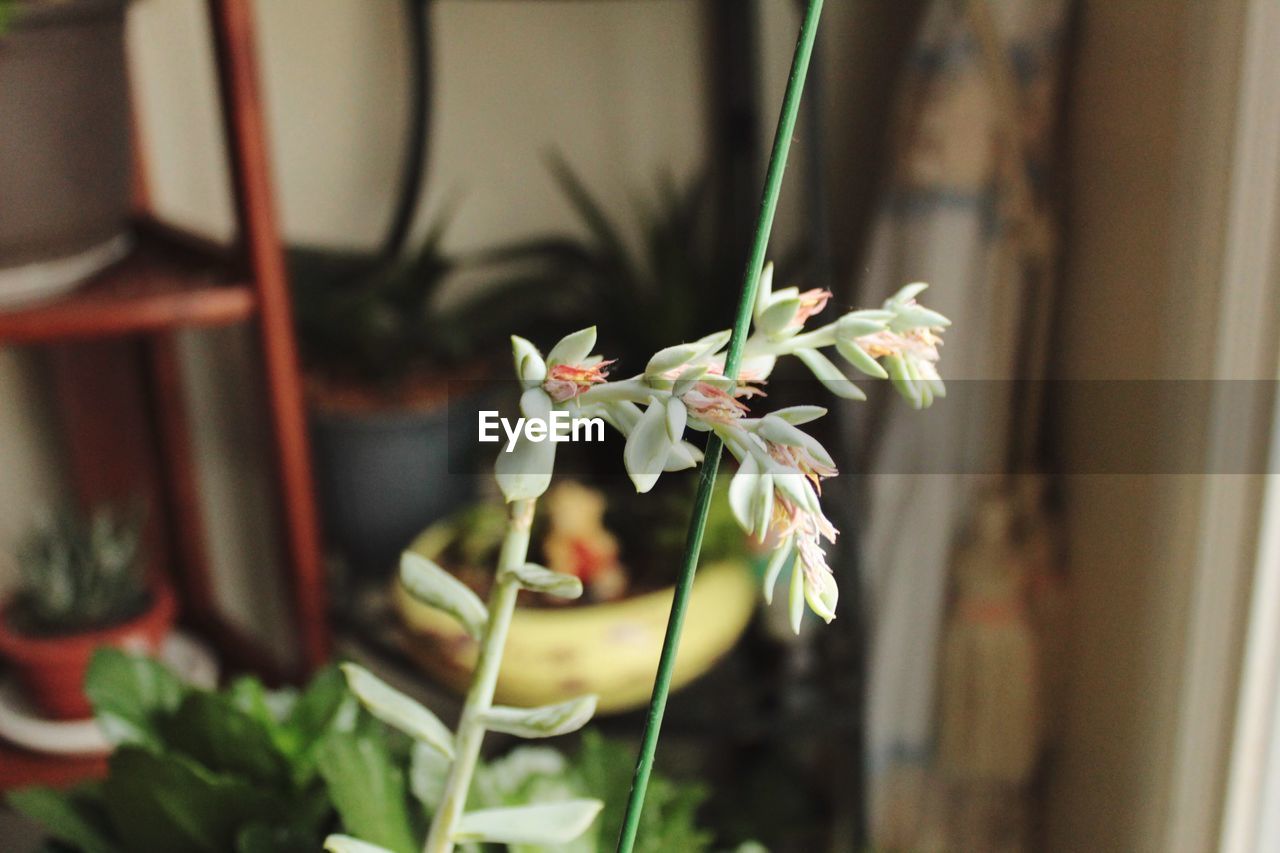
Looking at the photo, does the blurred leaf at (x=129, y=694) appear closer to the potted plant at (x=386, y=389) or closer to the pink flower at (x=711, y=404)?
the pink flower at (x=711, y=404)

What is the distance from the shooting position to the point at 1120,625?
29.2 inches

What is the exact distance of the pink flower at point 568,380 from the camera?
0.82 feet

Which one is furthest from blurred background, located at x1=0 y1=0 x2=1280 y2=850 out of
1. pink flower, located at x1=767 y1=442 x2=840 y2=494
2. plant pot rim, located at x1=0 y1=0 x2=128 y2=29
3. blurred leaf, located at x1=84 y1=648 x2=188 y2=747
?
pink flower, located at x1=767 y1=442 x2=840 y2=494

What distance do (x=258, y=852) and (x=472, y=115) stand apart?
75 cm

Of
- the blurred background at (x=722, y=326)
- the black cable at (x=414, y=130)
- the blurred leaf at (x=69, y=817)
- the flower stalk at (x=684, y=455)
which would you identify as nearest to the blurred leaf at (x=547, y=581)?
the flower stalk at (x=684, y=455)

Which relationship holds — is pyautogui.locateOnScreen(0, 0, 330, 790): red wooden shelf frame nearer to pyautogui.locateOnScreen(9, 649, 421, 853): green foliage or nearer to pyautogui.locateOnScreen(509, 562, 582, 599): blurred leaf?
pyautogui.locateOnScreen(9, 649, 421, 853): green foliage

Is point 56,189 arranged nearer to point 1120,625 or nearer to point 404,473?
point 404,473

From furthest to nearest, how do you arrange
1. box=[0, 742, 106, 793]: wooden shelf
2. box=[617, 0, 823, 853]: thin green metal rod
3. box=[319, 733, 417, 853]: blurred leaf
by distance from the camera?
box=[0, 742, 106, 793]: wooden shelf
box=[319, 733, 417, 853]: blurred leaf
box=[617, 0, 823, 853]: thin green metal rod

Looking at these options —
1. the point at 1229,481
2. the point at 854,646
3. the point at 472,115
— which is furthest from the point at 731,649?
the point at 472,115

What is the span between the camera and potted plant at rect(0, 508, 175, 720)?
75cm

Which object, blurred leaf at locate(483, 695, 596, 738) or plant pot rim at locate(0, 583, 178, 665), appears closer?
blurred leaf at locate(483, 695, 596, 738)

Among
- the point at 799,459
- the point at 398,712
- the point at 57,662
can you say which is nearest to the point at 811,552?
the point at 799,459

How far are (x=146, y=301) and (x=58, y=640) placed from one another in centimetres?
26

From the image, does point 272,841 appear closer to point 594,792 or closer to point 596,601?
point 594,792
